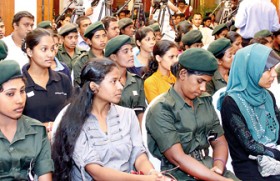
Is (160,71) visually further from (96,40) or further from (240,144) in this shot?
(240,144)

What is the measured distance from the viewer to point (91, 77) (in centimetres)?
272

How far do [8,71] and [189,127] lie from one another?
95 centimetres

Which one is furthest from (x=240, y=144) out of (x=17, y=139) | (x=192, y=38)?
(x=192, y=38)

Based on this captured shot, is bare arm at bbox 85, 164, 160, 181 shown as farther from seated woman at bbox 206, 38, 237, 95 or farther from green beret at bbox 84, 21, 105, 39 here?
green beret at bbox 84, 21, 105, 39

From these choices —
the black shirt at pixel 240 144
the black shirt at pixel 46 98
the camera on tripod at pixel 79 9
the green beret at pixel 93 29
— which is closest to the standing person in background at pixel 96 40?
the green beret at pixel 93 29

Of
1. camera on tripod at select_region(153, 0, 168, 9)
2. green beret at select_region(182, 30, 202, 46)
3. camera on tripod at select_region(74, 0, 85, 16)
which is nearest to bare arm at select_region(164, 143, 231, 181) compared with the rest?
green beret at select_region(182, 30, 202, 46)

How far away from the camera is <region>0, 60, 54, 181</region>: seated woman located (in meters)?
2.39

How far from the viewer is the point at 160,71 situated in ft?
13.8

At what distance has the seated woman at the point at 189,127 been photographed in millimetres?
2707

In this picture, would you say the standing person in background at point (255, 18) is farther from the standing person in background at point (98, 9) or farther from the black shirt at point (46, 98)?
the black shirt at point (46, 98)

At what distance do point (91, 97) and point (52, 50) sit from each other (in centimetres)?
104

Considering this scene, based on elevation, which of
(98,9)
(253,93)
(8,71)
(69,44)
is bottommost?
(98,9)

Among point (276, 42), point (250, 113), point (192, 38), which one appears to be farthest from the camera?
point (276, 42)

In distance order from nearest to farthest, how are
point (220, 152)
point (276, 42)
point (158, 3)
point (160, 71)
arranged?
point (220, 152) < point (160, 71) < point (276, 42) < point (158, 3)
